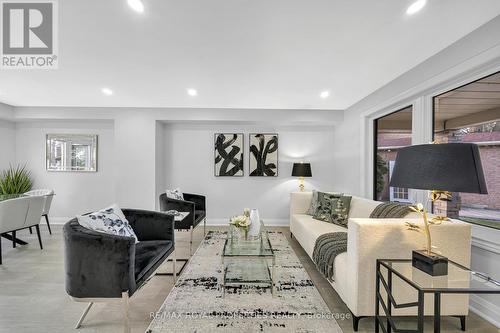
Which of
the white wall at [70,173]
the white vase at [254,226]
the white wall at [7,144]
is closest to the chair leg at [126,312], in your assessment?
the white vase at [254,226]

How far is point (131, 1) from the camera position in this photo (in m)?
1.64

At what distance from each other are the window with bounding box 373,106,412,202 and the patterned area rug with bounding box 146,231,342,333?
179 cm

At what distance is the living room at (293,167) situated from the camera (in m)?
1.64

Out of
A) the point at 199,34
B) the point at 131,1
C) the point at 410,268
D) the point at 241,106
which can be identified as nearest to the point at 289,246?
the point at 410,268

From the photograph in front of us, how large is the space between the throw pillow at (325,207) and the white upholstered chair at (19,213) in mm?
4055

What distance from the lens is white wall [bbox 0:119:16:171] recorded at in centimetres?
446

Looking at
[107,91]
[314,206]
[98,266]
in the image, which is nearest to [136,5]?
[98,266]

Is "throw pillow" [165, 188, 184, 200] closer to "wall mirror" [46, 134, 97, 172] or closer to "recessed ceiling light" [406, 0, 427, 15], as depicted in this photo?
"wall mirror" [46, 134, 97, 172]

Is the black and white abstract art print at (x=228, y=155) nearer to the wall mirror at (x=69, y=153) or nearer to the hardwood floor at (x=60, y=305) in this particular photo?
the hardwood floor at (x=60, y=305)

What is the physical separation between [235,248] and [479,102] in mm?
2730

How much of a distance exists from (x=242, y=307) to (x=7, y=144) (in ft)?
18.6

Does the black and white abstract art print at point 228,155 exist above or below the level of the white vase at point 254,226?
above

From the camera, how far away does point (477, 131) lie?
2.14 meters

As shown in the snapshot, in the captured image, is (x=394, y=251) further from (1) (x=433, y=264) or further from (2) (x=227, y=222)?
(2) (x=227, y=222)
